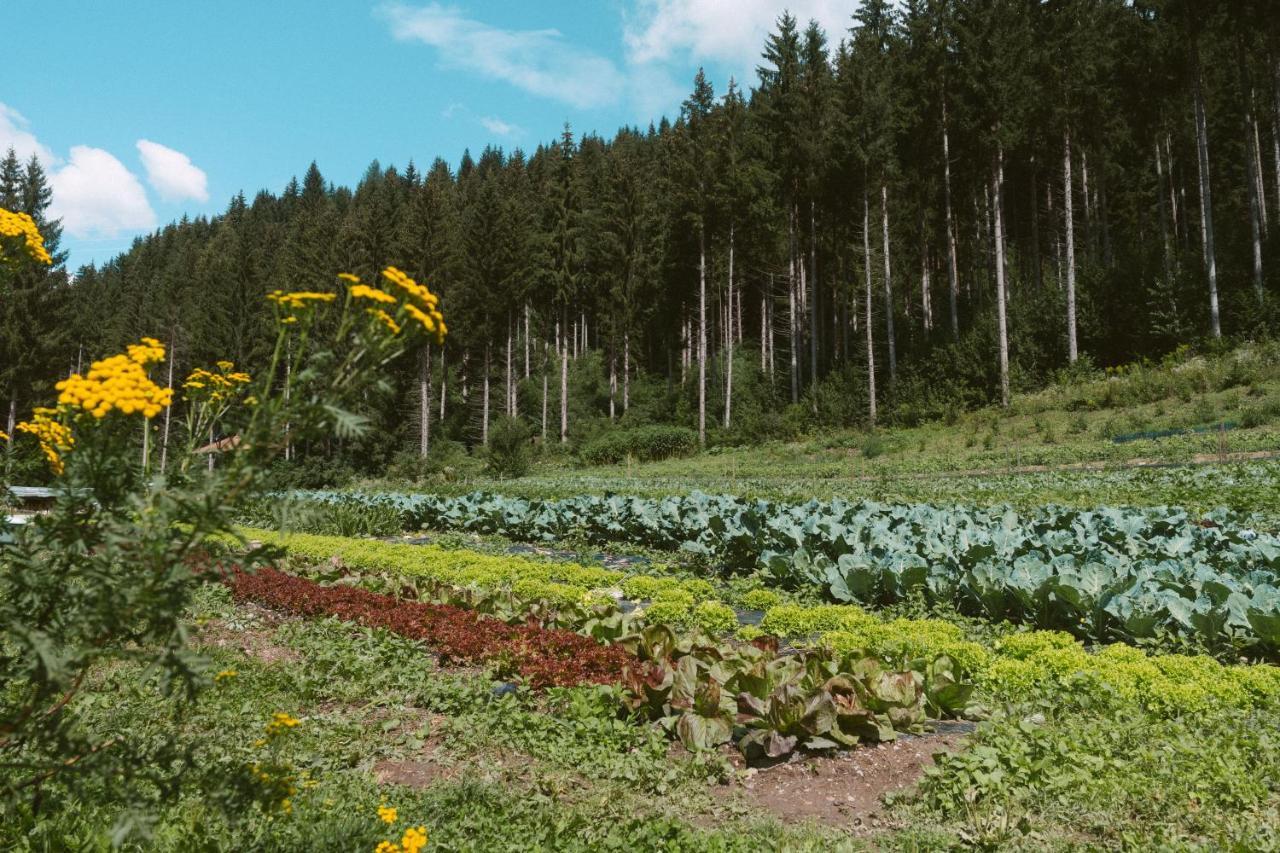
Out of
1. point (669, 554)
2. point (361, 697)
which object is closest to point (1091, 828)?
point (361, 697)

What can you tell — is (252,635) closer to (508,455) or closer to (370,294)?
(370,294)

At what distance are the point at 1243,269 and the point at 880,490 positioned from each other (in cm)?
2353

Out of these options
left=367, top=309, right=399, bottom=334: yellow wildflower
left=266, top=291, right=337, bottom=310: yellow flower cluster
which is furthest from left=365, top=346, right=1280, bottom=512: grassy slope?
left=266, top=291, right=337, bottom=310: yellow flower cluster

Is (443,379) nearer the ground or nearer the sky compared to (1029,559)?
nearer the sky

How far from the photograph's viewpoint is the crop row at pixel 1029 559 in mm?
5496

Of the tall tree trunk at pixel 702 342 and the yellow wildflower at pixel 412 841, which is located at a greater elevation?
the tall tree trunk at pixel 702 342

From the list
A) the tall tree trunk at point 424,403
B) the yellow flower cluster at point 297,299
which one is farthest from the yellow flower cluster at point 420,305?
the tall tree trunk at point 424,403

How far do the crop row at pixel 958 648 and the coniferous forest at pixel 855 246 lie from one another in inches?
952

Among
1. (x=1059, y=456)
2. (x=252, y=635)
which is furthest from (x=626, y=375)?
(x=252, y=635)

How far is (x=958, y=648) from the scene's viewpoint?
5145mm

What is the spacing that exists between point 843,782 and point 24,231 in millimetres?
4302

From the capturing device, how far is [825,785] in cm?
374

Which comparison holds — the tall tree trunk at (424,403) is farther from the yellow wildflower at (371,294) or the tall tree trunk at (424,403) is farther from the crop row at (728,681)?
the yellow wildflower at (371,294)

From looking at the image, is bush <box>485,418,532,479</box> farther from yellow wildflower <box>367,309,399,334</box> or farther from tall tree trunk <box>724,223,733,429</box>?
yellow wildflower <box>367,309,399,334</box>
